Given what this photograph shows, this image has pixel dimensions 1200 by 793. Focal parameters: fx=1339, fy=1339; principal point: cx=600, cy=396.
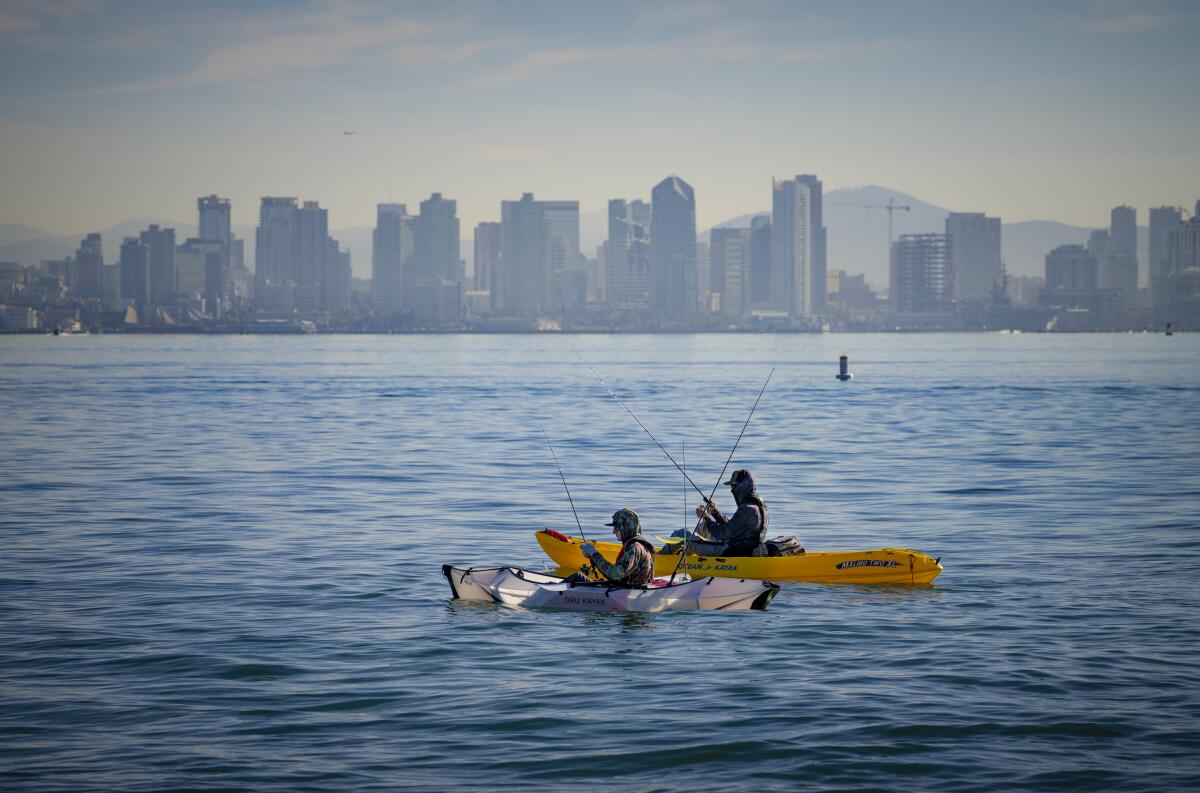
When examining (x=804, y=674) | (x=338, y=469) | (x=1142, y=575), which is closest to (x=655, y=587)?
(x=804, y=674)

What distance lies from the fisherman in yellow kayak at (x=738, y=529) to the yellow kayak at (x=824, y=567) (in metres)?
0.17

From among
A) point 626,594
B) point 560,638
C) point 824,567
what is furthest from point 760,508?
point 560,638

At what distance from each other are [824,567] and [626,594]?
149 inches

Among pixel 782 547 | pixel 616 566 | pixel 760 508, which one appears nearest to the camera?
pixel 616 566

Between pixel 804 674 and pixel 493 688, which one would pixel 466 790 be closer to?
pixel 493 688

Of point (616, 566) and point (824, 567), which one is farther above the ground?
point (616, 566)

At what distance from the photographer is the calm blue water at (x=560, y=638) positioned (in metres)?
12.2

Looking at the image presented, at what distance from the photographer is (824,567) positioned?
20312mm

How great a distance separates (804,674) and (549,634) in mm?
3719

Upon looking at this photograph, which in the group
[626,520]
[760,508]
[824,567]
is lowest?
[824,567]

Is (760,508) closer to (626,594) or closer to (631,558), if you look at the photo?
(631,558)

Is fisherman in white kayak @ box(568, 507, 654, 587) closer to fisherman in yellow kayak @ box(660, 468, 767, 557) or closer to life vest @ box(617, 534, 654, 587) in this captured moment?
life vest @ box(617, 534, 654, 587)

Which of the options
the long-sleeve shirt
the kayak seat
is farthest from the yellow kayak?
the long-sleeve shirt

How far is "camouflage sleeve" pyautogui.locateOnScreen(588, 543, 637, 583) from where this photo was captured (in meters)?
18.2
